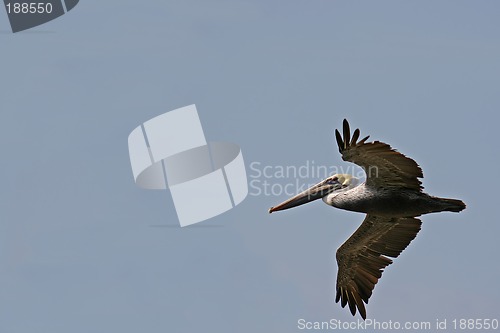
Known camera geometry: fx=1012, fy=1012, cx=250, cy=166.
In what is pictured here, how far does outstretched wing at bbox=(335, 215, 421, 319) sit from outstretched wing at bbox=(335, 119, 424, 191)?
1.83 m

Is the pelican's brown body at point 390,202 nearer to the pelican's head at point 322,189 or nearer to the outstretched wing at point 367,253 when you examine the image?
the pelican's head at point 322,189

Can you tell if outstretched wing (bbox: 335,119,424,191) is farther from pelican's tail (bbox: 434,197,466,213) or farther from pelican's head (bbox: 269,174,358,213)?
pelican's head (bbox: 269,174,358,213)

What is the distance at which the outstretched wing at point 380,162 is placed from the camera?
14.3 m

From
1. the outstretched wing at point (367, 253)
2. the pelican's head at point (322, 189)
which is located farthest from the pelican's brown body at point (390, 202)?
the outstretched wing at point (367, 253)

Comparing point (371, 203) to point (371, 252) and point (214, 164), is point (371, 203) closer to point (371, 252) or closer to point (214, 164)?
point (371, 252)

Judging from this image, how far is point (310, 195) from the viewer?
57.6ft

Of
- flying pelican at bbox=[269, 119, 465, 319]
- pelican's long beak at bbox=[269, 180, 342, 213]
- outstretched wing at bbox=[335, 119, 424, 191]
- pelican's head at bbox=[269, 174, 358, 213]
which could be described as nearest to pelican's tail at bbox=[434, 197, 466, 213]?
flying pelican at bbox=[269, 119, 465, 319]

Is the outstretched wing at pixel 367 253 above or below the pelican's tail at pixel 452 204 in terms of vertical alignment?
below

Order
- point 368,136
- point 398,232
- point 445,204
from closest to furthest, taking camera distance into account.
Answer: point 368,136, point 445,204, point 398,232

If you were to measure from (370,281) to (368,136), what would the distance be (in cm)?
459

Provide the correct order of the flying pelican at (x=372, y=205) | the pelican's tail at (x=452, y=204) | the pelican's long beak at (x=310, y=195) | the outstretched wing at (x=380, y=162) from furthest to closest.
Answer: the pelican's long beak at (x=310, y=195) → the pelican's tail at (x=452, y=204) → the flying pelican at (x=372, y=205) → the outstretched wing at (x=380, y=162)

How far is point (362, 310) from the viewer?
1812cm

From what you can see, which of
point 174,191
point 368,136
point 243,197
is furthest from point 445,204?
point 174,191

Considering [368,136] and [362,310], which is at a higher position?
[368,136]
